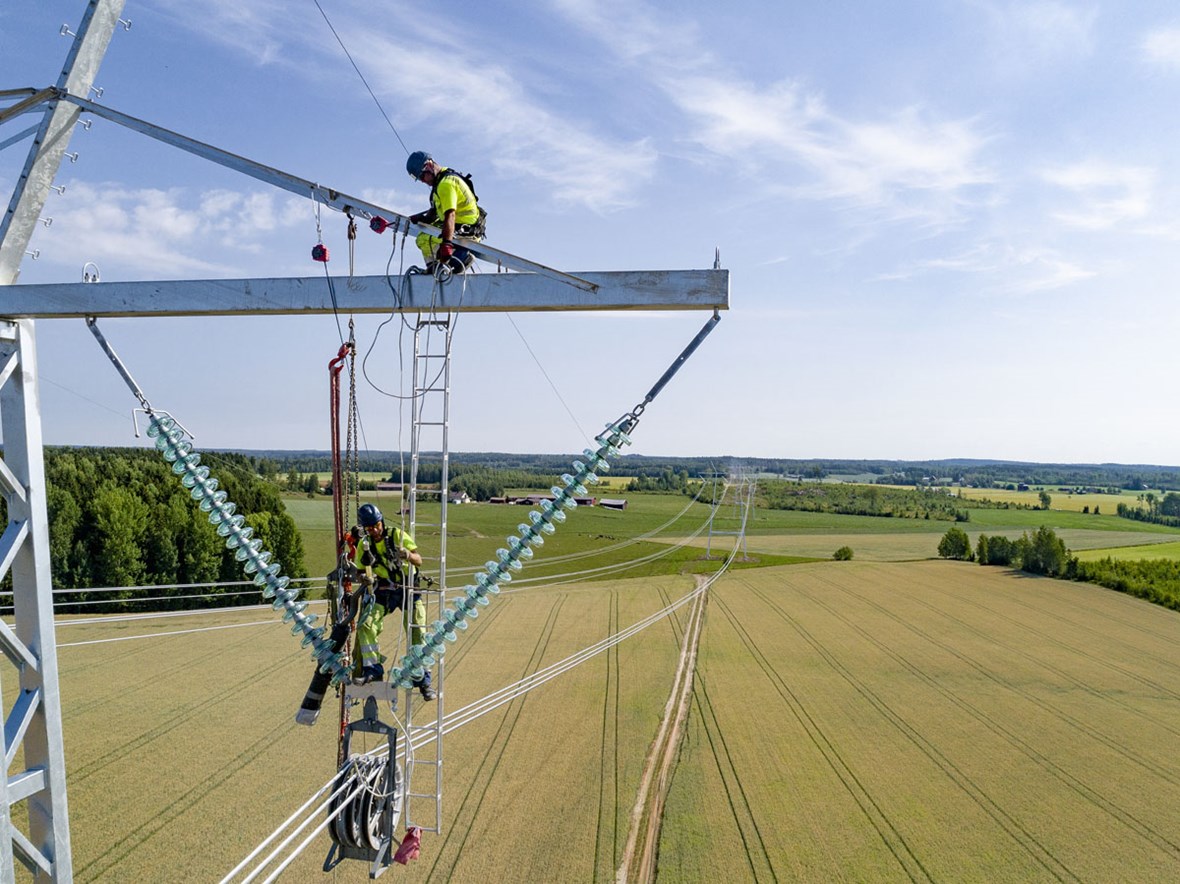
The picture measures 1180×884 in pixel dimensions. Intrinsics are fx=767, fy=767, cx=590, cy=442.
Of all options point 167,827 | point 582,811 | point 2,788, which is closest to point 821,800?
point 582,811

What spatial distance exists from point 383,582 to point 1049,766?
20.6 metres

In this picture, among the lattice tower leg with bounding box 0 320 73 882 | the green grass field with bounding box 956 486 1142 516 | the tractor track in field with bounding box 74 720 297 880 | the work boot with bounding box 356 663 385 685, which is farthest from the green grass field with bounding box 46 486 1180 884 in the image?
the green grass field with bounding box 956 486 1142 516

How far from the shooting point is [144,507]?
45031 millimetres

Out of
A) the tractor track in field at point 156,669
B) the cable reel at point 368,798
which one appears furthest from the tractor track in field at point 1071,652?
the tractor track in field at point 156,669

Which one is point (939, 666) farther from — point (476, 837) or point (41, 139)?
point (41, 139)

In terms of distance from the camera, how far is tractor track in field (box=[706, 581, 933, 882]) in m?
15.3

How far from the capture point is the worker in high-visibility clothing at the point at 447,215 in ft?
17.7

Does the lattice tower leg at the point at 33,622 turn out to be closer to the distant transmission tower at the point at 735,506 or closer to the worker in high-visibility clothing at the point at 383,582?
the worker in high-visibility clothing at the point at 383,582

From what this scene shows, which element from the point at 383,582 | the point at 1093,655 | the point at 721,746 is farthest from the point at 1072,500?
the point at 383,582

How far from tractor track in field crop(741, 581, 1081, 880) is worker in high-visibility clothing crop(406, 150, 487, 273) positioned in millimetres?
15375

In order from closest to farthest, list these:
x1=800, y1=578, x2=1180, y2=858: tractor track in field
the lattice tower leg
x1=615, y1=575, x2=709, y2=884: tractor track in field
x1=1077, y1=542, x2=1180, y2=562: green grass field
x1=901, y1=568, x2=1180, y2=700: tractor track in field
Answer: the lattice tower leg < x1=615, y1=575, x2=709, y2=884: tractor track in field < x1=800, y1=578, x2=1180, y2=858: tractor track in field < x1=901, y1=568, x2=1180, y2=700: tractor track in field < x1=1077, y1=542, x2=1180, y2=562: green grass field

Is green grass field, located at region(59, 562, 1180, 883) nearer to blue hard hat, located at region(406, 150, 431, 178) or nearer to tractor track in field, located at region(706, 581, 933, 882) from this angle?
tractor track in field, located at region(706, 581, 933, 882)

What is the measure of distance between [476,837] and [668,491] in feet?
315

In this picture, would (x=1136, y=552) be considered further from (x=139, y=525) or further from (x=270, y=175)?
(x=270, y=175)
